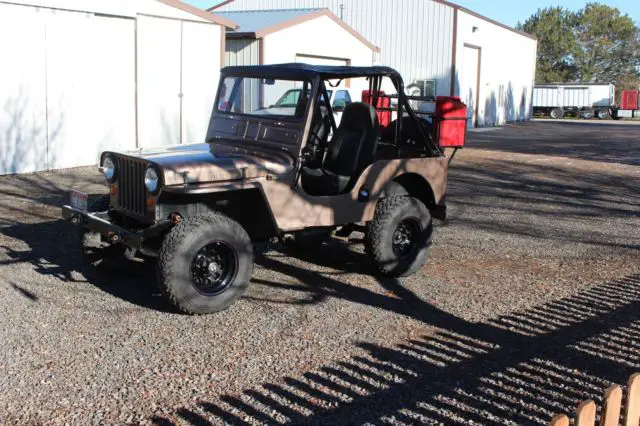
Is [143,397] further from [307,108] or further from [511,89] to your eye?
[511,89]

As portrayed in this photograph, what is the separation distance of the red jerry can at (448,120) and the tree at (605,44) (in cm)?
6793

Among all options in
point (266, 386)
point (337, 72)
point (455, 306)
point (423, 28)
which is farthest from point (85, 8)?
point (423, 28)

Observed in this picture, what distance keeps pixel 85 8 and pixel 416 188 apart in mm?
9455

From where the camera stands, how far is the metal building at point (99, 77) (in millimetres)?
13641

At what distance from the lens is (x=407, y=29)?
98.8 feet

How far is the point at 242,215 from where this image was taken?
21.2 feet

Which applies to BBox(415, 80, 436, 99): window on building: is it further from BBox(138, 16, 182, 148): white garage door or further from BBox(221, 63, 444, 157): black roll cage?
BBox(221, 63, 444, 157): black roll cage

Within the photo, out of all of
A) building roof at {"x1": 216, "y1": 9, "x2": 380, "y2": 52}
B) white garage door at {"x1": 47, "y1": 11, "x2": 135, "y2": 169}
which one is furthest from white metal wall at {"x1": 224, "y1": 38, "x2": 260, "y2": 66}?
white garage door at {"x1": 47, "y1": 11, "x2": 135, "y2": 169}

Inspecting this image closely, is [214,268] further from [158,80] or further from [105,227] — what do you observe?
[158,80]

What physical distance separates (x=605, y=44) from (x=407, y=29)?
155 feet

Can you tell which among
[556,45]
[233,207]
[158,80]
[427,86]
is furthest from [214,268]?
[556,45]

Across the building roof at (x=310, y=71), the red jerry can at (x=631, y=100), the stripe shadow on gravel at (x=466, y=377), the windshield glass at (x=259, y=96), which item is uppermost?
the red jerry can at (x=631, y=100)

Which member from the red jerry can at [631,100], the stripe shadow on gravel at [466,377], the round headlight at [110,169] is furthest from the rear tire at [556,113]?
the round headlight at [110,169]

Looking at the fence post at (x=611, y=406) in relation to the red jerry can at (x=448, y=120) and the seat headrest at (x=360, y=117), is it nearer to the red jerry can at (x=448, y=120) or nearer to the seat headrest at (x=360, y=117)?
the seat headrest at (x=360, y=117)
